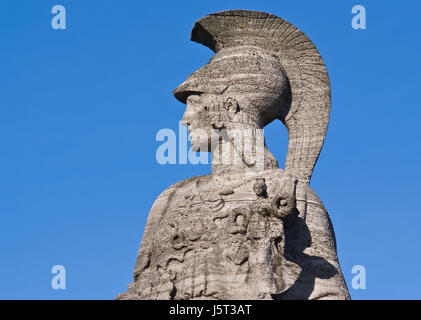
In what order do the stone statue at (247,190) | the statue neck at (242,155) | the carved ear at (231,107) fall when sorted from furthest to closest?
the carved ear at (231,107)
the statue neck at (242,155)
the stone statue at (247,190)

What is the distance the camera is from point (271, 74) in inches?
843

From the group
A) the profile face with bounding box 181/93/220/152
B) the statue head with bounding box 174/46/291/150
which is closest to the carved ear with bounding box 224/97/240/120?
the statue head with bounding box 174/46/291/150

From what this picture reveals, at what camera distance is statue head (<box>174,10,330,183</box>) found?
2128cm

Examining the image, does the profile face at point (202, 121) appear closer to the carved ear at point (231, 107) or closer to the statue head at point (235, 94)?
the statue head at point (235, 94)

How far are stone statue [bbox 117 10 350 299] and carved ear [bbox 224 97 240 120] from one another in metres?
0.02

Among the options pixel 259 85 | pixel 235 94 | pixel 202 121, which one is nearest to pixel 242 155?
pixel 202 121

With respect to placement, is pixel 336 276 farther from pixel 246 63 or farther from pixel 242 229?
pixel 246 63

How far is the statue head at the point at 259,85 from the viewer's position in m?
21.3

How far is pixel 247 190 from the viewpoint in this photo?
20.4 m

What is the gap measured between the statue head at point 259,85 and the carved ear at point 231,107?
0.7 inches

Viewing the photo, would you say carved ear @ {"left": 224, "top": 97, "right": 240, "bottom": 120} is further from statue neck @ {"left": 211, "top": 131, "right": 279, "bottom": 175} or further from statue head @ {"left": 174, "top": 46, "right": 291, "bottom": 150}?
statue neck @ {"left": 211, "top": 131, "right": 279, "bottom": 175}

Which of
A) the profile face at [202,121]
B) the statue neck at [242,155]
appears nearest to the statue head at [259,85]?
the profile face at [202,121]
